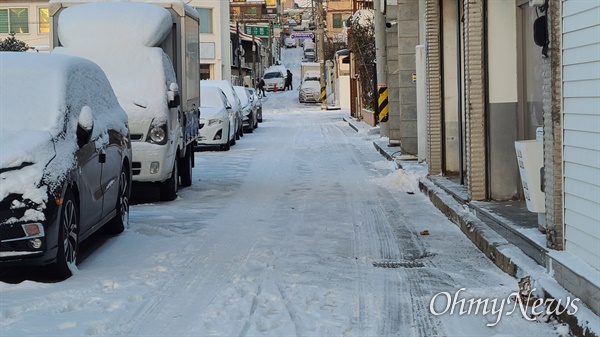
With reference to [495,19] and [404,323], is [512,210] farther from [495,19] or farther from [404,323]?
[404,323]

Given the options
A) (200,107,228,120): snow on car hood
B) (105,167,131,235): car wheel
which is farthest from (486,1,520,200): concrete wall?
(200,107,228,120): snow on car hood

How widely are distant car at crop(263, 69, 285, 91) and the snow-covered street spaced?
65260 millimetres

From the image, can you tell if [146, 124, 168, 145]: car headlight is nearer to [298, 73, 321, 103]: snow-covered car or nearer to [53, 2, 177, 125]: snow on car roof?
[53, 2, 177, 125]: snow on car roof

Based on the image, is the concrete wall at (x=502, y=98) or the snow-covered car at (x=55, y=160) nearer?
the snow-covered car at (x=55, y=160)

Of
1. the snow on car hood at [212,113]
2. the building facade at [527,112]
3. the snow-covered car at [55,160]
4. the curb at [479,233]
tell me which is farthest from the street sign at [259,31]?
the snow-covered car at [55,160]

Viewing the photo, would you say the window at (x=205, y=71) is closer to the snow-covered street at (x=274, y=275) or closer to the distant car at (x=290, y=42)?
the snow-covered street at (x=274, y=275)

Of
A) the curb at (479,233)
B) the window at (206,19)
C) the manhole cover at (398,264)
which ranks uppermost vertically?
the window at (206,19)

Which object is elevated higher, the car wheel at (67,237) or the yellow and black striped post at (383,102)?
the yellow and black striped post at (383,102)

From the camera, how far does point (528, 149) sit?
27.1 ft

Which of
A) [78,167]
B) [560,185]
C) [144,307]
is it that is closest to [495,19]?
[560,185]

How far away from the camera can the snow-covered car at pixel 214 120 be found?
950 inches

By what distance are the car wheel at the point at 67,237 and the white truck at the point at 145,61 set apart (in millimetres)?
4835

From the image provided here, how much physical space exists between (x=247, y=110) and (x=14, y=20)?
102ft

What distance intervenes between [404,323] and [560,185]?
1582mm
